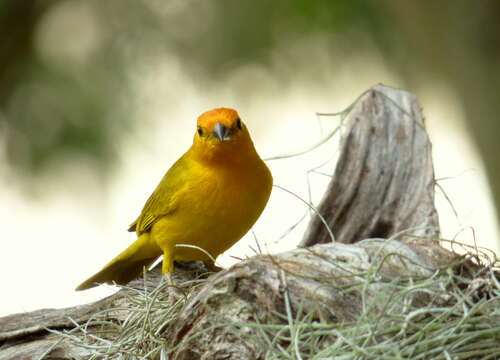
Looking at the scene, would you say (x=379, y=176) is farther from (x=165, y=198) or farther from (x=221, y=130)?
(x=165, y=198)

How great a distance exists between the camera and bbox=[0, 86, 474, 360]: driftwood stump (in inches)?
108

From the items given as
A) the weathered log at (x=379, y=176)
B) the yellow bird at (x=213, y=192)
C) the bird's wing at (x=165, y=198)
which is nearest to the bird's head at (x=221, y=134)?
the yellow bird at (x=213, y=192)

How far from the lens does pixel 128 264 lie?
4.91 meters

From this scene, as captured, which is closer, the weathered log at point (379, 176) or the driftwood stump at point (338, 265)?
the driftwood stump at point (338, 265)

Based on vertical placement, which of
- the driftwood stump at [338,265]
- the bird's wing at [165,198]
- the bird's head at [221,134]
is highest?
the bird's head at [221,134]

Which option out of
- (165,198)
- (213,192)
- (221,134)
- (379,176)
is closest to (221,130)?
(221,134)

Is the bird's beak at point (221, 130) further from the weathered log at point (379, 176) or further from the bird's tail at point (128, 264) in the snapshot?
the bird's tail at point (128, 264)

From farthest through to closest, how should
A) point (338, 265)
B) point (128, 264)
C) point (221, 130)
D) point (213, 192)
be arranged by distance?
point (128, 264) → point (213, 192) → point (221, 130) → point (338, 265)

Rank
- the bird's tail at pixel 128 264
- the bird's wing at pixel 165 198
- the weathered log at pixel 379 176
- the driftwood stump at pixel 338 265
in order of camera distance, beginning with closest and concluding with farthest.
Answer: the driftwood stump at pixel 338 265, the bird's wing at pixel 165 198, the weathered log at pixel 379 176, the bird's tail at pixel 128 264

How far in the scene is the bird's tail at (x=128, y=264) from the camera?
15.7 ft

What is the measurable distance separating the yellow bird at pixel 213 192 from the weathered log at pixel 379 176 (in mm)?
494

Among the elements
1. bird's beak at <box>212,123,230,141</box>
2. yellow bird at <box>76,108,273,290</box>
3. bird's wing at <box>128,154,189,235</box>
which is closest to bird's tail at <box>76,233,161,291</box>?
bird's wing at <box>128,154,189,235</box>

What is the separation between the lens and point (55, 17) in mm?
6207

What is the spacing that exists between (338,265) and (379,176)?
1.72 metres
